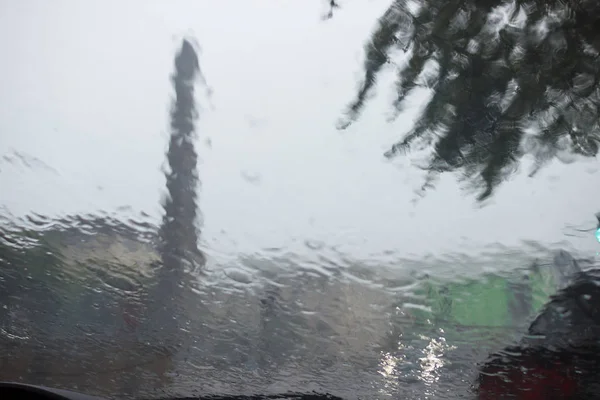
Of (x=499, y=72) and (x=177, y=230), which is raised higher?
(x=499, y=72)

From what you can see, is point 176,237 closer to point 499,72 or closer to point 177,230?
point 177,230

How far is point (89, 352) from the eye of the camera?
11.7ft

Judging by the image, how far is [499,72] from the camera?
2877 millimetres

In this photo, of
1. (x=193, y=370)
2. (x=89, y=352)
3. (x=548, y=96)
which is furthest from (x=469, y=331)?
(x=89, y=352)

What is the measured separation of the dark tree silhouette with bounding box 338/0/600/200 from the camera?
9.20 feet

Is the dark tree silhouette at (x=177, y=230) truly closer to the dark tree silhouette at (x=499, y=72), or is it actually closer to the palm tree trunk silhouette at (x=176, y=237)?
the palm tree trunk silhouette at (x=176, y=237)

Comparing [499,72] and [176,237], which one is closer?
[499,72]

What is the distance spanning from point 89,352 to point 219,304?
104 cm

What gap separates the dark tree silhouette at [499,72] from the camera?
2805 mm

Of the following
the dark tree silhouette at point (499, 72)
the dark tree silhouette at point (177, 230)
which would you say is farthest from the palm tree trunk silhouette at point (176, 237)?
the dark tree silhouette at point (499, 72)

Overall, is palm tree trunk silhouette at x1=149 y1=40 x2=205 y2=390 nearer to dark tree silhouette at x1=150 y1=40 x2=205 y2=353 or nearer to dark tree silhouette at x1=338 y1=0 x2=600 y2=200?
dark tree silhouette at x1=150 y1=40 x2=205 y2=353

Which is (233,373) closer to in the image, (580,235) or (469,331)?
(469,331)

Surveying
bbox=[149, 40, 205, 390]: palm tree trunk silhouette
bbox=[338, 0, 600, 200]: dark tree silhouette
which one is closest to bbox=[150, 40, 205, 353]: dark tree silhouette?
bbox=[149, 40, 205, 390]: palm tree trunk silhouette

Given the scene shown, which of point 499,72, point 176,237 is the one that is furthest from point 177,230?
point 499,72
